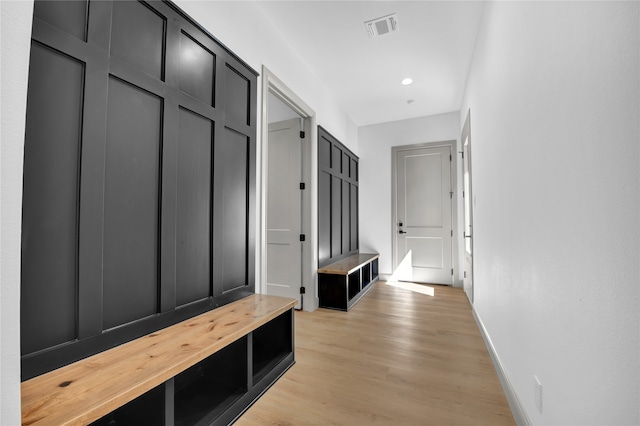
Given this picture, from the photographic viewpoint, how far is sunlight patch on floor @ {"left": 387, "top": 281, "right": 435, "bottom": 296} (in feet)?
14.4

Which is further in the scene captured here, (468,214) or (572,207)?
(468,214)

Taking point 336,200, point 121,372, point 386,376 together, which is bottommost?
point 386,376

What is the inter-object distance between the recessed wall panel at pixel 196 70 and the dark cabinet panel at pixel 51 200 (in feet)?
1.95

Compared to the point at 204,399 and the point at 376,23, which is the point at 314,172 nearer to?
the point at 376,23

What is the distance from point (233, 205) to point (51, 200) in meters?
A: 1.06

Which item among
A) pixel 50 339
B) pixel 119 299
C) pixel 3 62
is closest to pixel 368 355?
pixel 119 299

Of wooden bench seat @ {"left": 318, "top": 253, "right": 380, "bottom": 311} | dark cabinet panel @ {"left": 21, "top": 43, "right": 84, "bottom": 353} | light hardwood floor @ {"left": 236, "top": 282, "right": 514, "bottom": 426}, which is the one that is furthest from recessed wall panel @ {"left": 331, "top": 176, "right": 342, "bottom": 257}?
dark cabinet panel @ {"left": 21, "top": 43, "right": 84, "bottom": 353}

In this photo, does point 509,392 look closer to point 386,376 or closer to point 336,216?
point 386,376

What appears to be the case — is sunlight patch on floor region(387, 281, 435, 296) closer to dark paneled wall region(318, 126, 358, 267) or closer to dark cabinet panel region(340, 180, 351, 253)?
dark paneled wall region(318, 126, 358, 267)

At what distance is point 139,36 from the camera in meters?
1.44

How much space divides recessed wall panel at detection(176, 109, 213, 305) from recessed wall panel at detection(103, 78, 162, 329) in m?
0.15

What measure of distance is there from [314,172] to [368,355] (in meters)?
2.11

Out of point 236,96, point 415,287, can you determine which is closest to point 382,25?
point 236,96

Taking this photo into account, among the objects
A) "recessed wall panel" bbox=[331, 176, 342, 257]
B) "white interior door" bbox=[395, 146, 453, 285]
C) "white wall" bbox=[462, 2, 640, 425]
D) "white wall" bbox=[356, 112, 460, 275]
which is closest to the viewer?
"white wall" bbox=[462, 2, 640, 425]
